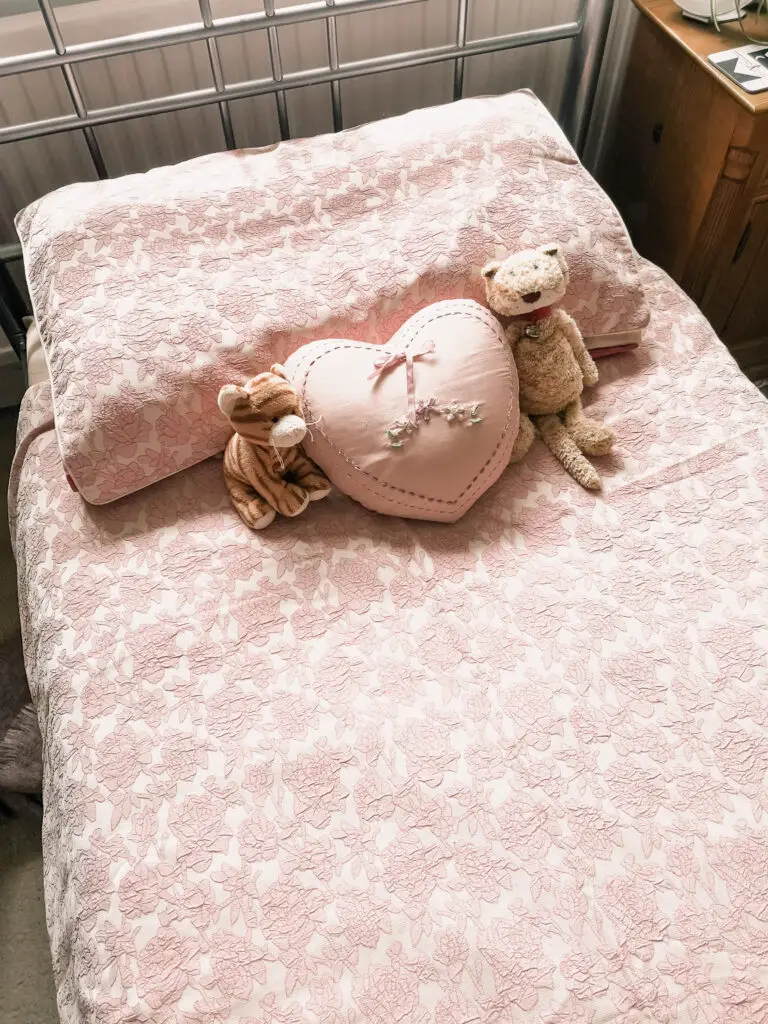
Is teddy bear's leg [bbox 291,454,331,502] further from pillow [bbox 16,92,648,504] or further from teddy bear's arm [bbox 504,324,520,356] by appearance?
teddy bear's arm [bbox 504,324,520,356]

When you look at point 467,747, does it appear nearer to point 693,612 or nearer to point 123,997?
point 693,612

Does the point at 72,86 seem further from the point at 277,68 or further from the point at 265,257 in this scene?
the point at 265,257

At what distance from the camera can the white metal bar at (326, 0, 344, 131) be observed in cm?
142

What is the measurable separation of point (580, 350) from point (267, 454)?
22.2 inches

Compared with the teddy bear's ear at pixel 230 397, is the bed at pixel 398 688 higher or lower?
lower

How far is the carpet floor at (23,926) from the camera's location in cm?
137

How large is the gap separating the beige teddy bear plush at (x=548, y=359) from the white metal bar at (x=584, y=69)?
62 centimetres

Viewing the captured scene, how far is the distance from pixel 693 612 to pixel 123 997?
877 millimetres

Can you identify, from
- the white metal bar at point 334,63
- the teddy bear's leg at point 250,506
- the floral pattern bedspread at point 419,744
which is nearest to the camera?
the floral pattern bedspread at point 419,744

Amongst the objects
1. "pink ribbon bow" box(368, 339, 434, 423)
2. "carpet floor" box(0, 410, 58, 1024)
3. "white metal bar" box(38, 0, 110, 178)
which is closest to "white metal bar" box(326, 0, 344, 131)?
"white metal bar" box(38, 0, 110, 178)

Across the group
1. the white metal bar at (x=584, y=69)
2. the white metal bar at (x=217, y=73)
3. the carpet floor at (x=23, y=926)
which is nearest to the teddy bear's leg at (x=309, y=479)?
the white metal bar at (x=217, y=73)

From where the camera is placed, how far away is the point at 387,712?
3.46 ft

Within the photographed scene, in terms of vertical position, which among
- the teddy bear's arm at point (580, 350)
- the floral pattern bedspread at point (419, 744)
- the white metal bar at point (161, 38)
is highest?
the white metal bar at point (161, 38)

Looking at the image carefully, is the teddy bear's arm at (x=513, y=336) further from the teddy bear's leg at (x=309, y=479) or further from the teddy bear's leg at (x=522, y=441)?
the teddy bear's leg at (x=309, y=479)
